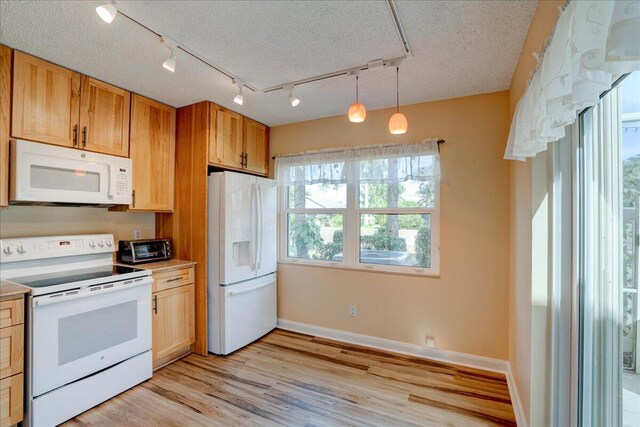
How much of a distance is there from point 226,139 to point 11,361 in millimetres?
2364

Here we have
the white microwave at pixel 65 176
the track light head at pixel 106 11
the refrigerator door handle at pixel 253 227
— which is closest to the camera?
the track light head at pixel 106 11

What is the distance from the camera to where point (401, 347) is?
300 centimetres

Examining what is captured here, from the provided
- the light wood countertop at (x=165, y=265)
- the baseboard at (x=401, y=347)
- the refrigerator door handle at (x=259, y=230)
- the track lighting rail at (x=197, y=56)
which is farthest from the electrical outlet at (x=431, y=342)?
the track lighting rail at (x=197, y=56)

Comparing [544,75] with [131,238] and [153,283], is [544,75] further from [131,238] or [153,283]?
[131,238]

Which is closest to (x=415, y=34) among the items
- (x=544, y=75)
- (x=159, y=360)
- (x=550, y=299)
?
(x=544, y=75)

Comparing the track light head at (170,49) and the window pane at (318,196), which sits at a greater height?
the track light head at (170,49)

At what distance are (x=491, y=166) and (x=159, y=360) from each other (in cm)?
358

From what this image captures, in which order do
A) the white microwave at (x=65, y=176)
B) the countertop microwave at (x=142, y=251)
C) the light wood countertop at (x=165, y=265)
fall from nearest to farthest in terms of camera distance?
the white microwave at (x=65, y=176) < the light wood countertop at (x=165, y=265) < the countertop microwave at (x=142, y=251)

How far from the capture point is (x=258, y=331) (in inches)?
130

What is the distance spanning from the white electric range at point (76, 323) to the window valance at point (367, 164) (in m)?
1.92

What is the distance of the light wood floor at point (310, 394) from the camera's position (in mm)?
2041

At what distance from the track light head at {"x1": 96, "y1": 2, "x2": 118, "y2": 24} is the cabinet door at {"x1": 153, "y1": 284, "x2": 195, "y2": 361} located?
2.13 meters

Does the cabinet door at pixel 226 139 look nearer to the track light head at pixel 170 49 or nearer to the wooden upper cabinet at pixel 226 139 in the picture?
the wooden upper cabinet at pixel 226 139

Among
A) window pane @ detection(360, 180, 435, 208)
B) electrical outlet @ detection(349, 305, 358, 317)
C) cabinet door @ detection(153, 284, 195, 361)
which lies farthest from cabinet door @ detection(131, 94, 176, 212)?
electrical outlet @ detection(349, 305, 358, 317)
